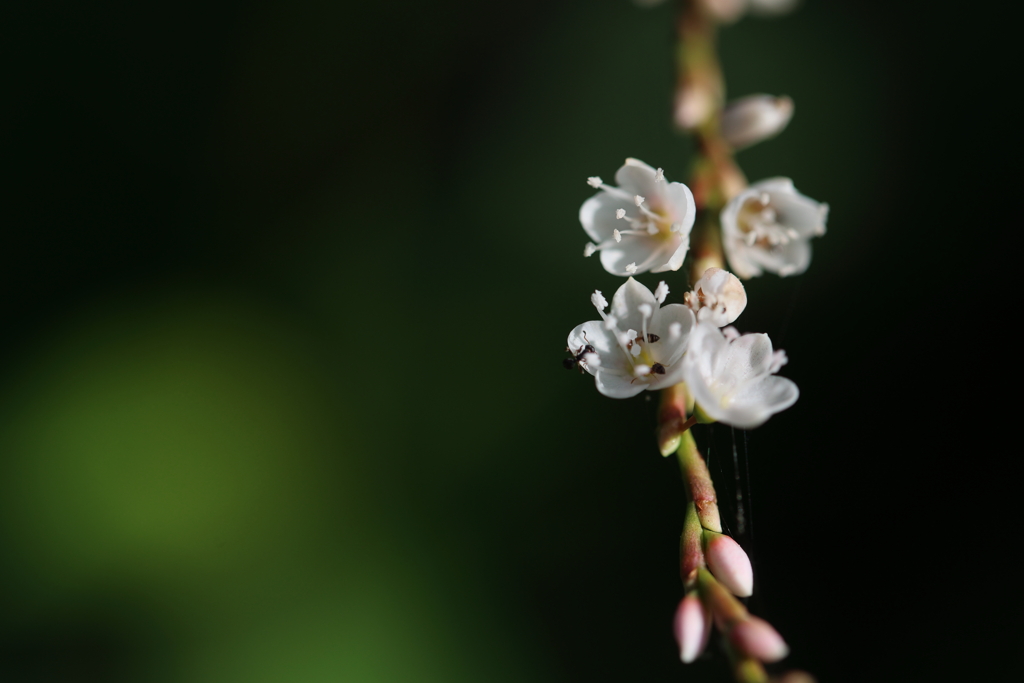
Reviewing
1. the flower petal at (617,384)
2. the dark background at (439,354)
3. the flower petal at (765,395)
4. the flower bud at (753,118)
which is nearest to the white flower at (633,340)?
the flower petal at (617,384)

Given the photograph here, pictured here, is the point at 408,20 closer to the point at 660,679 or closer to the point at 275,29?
the point at 275,29

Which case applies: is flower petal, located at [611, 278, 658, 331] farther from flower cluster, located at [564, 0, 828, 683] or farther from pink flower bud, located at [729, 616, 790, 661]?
pink flower bud, located at [729, 616, 790, 661]

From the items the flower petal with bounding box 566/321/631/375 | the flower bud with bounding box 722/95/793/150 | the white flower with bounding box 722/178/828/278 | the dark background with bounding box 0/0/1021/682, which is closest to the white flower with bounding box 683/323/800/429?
the flower petal with bounding box 566/321/631/375

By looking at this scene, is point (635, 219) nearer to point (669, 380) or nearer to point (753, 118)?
point (753, 118)

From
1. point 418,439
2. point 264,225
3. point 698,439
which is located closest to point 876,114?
point 698,439

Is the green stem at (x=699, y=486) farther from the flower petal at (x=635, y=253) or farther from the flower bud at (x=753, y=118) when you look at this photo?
the flower bud at (x=753, y=118)

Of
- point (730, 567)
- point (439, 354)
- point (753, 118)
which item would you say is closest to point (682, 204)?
point (753, 118)

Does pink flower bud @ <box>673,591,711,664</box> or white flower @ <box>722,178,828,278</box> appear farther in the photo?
white flower @ <box>722,178,828,278</box>
